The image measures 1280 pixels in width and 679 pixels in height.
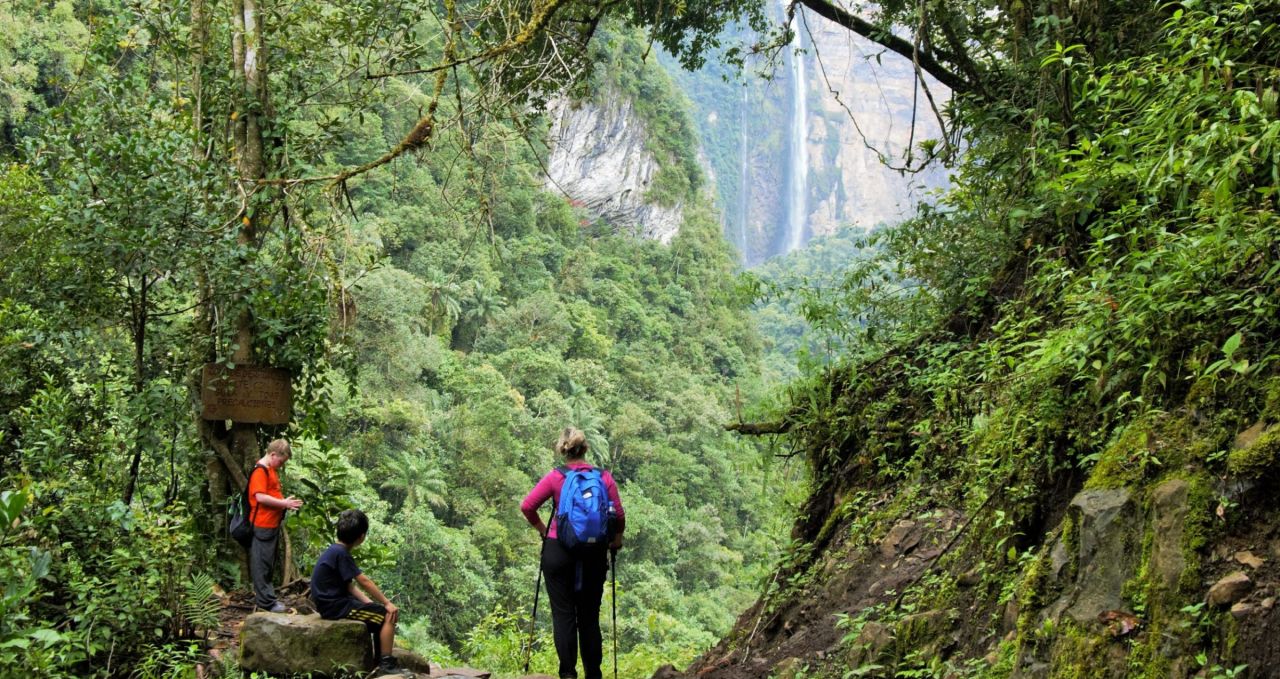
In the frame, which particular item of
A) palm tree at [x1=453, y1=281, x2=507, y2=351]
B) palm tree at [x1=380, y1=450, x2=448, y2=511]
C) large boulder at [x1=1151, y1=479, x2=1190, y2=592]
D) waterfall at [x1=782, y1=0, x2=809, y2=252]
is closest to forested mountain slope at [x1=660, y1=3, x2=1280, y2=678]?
large boulder at [x1=1151, y1=479, x2=1190, y2=592]

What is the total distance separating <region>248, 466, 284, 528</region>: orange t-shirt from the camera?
5078mm

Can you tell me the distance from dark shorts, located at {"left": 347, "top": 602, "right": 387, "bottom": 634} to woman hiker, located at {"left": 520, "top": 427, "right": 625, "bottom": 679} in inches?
30.8

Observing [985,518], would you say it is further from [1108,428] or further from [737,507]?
[737,507]

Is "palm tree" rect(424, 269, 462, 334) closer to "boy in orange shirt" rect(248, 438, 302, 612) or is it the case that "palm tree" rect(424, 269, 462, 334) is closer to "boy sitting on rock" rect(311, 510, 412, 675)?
"boy in orange shirt" rect(248, 438, 302, 612)

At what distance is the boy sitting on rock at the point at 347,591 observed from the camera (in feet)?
Result: 14.3

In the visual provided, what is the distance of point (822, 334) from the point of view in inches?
256

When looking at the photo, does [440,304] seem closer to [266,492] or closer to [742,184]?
[266,492]

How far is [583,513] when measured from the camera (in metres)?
4.28

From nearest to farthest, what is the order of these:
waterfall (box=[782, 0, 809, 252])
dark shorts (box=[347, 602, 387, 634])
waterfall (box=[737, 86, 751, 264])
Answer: dark shorts (box=[347, 602, 387, 634])
waterfall (box=[782, 0, 809, 252])
waterfall (box=[737, 86, 751, 264])

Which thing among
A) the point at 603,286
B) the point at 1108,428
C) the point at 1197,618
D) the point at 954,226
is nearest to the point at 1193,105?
the point at 1108,428

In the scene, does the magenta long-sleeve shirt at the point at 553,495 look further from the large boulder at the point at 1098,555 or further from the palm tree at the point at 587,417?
the palm tree at the point at 587,417

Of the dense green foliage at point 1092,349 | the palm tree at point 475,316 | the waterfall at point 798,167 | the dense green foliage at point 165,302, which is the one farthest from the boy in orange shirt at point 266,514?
the waterfall at point 798,167

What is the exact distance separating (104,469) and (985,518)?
13.6 feet

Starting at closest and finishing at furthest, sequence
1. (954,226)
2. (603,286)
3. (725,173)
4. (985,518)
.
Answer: (985,518) → (954,226) → (603,286) → (725,173)
